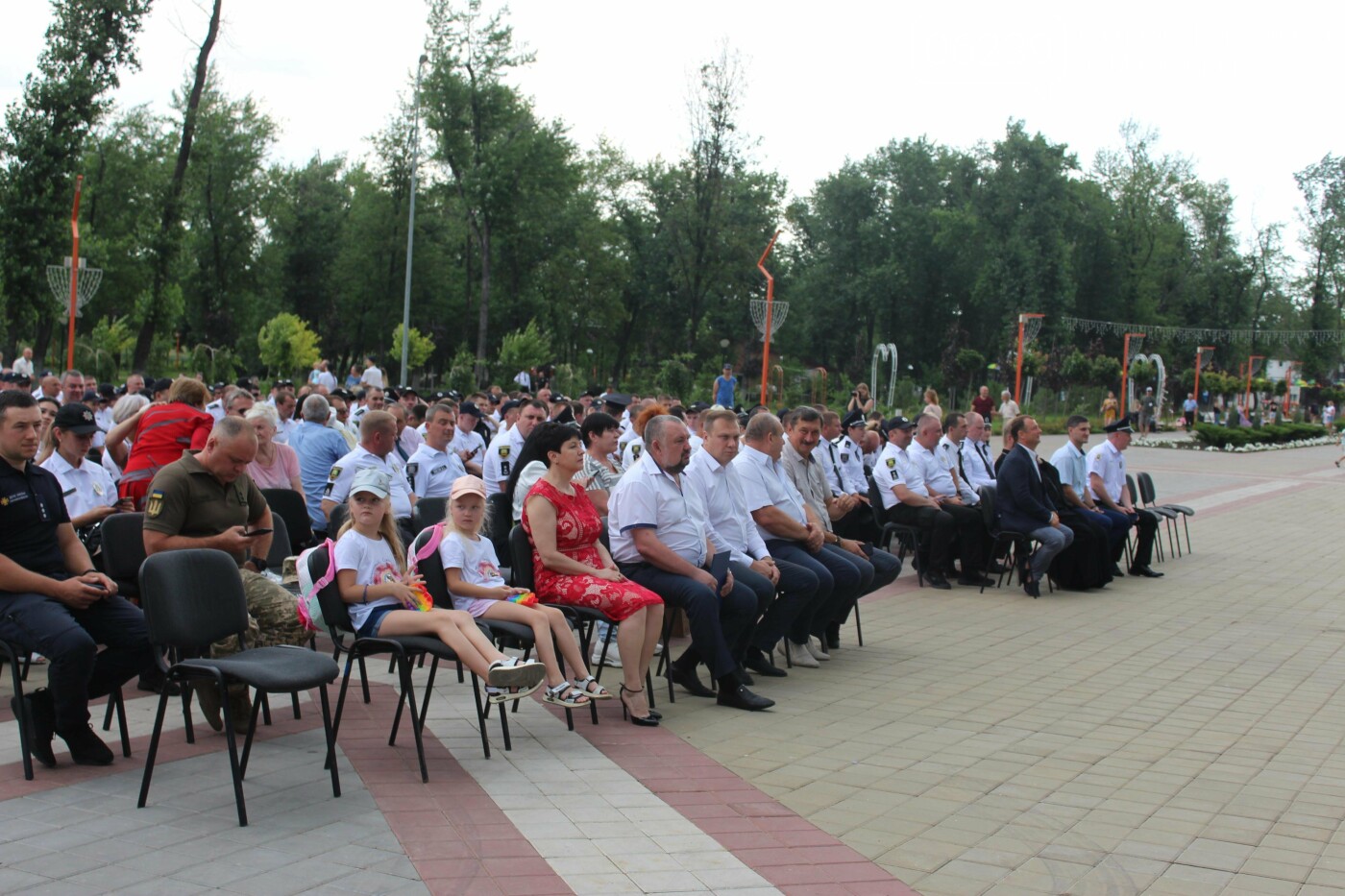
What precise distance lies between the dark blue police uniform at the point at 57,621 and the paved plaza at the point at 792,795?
0.38 m

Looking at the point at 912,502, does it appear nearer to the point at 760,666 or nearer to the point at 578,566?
the point at 760,666

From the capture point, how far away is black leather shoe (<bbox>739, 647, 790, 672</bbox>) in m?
8.01

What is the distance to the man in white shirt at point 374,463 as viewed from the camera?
27.8ft

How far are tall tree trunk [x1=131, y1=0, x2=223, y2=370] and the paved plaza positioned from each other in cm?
2446

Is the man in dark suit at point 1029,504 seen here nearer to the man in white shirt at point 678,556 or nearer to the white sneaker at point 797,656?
the white sneaker at point 797,656

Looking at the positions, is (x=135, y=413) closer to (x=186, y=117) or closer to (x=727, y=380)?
(x=727, y=380)

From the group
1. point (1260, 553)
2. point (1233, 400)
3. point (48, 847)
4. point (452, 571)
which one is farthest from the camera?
point (1233, 400)

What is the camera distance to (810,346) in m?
77.5

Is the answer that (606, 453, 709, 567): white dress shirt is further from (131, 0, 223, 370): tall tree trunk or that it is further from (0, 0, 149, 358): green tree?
(131, 0, 223, 370): tall tree trunk

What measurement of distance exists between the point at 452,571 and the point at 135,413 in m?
3.97

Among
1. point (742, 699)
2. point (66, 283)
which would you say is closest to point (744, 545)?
point (742, 699)

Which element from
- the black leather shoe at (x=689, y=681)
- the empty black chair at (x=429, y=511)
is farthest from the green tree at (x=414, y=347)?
the black leather shoe at (x=689, y=681)

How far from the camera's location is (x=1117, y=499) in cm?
1363

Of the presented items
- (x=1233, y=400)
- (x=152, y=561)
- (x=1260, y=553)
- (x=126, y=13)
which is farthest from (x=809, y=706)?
(x=1233, y=400)
